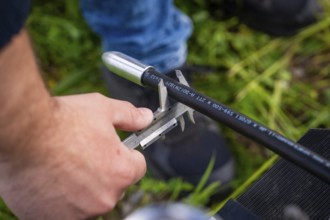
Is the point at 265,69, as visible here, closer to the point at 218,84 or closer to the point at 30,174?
the point at 218,84

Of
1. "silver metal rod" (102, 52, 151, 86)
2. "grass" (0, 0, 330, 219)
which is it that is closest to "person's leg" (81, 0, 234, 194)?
"grass" (0, 0, 330, 219)

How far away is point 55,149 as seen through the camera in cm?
68

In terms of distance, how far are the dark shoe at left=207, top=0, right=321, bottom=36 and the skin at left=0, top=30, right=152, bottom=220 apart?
Answer: 41.7 inches

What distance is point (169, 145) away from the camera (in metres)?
1.42

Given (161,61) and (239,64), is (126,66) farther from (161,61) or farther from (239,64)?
(239,64)

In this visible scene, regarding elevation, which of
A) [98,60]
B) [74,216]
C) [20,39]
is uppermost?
[20,39]

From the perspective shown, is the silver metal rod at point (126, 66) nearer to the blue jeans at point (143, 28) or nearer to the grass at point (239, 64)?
the blue jeans at point (143, 28)

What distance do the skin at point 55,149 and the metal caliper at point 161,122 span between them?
27 millimetres

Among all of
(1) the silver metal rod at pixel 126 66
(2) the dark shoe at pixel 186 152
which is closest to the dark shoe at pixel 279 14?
(2) the dark shoe at pixel 186 152

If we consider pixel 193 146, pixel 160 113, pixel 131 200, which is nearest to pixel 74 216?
pixel 160 113

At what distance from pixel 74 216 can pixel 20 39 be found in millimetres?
241

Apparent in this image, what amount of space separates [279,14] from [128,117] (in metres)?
1.08

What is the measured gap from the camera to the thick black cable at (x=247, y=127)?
2.19ft

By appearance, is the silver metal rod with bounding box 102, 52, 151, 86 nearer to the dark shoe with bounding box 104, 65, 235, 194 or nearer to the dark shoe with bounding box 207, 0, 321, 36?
the dark shoe with bounding box 104, 65, 235, 194
